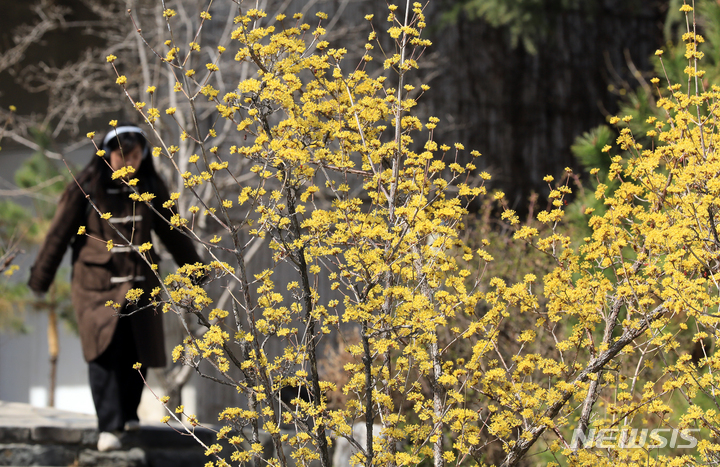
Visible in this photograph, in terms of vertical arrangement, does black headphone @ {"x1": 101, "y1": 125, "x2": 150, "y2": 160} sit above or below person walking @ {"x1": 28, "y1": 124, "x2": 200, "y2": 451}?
above

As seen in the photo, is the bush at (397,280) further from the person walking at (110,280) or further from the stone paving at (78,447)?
the stone paving at (78,447)

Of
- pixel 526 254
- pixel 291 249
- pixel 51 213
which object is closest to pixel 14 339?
pixel 51 213

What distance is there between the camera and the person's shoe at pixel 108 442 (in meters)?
3.42

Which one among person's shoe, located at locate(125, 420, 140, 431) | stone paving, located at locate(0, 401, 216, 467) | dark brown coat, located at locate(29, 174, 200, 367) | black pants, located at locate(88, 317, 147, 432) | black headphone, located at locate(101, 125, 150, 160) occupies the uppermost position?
black headphone, located at locate(101, 125, 150, 160)

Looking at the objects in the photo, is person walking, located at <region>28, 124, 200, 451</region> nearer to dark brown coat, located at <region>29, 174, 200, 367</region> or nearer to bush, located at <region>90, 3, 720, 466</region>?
dark brown coat, located at <region>29, 174, 200, 367</region>

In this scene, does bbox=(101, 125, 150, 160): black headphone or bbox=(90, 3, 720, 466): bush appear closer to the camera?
bbox=(90, 3, 720, 466): bush

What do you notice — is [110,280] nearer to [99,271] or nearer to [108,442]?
[99,271]

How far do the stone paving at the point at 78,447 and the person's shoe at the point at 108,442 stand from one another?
0.04 metres

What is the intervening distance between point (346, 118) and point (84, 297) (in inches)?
82.4

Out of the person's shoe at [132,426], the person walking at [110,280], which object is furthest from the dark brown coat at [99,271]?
the person's shoe at [132,426]

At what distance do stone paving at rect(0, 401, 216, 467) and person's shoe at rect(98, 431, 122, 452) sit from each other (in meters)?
0.04

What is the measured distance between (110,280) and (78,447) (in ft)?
2.85

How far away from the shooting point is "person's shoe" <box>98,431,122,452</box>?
3416 millimetres

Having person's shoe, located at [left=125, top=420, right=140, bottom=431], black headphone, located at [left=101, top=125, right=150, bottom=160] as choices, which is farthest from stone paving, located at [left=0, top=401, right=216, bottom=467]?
black headphone, located at [left=101, top=125, right=150, bottom=160]
